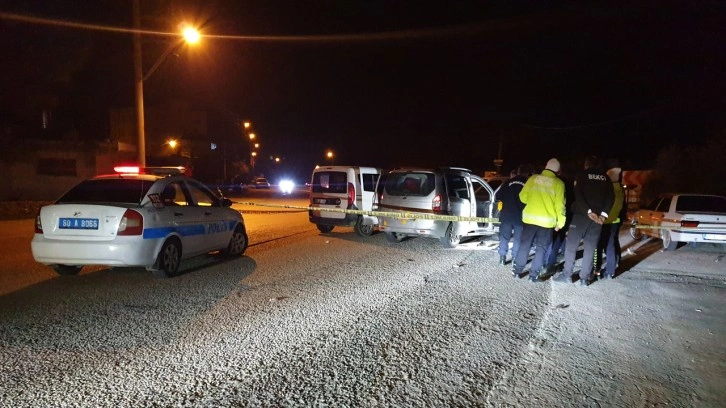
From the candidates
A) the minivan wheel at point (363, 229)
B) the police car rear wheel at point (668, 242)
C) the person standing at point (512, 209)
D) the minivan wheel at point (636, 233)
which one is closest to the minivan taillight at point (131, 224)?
the person standing at point (512, 209)

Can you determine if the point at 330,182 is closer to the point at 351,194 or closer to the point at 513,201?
the point at 351,194

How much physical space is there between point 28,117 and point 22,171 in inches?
118

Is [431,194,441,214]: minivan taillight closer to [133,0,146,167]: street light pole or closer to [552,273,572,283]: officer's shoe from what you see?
[552,273,572,283]: officer's shoe

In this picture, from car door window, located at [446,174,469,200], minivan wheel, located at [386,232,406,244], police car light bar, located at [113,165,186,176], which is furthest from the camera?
minivan wheel, located at [386,232,406,244]

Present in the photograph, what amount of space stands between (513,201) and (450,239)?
7.28 ft

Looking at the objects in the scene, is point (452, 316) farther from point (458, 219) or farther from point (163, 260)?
point (458, 219)

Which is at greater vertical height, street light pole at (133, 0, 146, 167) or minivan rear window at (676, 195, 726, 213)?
street light pole at (133, 0, 146, 167)

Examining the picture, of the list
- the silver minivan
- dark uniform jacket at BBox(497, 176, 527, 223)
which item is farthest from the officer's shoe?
the silver minivan

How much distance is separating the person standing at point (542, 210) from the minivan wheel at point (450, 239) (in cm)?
305

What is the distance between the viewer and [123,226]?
6555 millimetres

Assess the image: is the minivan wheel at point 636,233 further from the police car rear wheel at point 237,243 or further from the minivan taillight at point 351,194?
the police car rear wheel at point 237,243

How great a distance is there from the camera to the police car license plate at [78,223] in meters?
6.57

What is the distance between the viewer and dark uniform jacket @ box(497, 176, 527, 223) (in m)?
8.43

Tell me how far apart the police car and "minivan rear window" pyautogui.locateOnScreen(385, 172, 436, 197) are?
14.0ft
